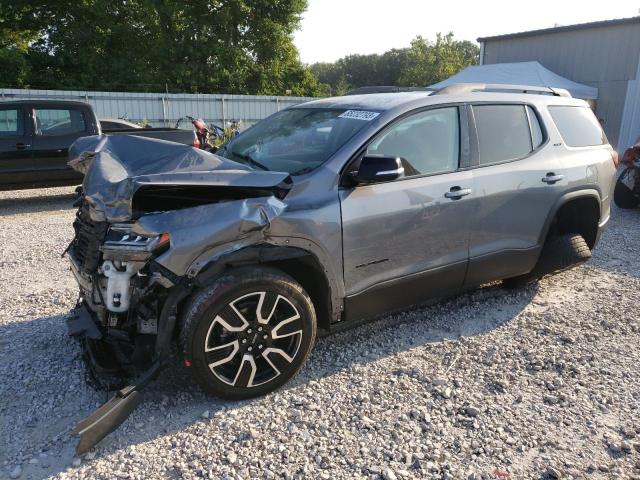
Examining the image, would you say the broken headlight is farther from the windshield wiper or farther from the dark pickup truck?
the dark pickup truck

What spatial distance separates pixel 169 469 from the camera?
8.57 ft

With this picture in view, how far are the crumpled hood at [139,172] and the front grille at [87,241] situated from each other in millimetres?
106

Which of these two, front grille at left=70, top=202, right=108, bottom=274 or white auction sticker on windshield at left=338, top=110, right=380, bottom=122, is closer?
front grille at left=70, top=202, right=108, bottom=274

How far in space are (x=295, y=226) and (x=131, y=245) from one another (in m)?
0.94

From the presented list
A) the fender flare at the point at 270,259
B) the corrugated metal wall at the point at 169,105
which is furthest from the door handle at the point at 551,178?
the corrugated metal wall at the point at 169,105

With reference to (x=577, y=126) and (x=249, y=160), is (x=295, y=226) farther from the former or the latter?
(x=577, y=126)

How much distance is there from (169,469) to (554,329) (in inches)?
122

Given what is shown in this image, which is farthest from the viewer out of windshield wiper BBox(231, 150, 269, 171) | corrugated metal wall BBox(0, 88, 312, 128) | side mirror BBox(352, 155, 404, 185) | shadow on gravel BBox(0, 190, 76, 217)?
corrugated metal wall BBox(0, 88, 312, 128)

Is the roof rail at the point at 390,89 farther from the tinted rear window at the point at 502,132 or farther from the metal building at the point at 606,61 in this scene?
the metal building at the point at 606,61

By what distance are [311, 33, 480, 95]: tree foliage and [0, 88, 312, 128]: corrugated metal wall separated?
1021 inches

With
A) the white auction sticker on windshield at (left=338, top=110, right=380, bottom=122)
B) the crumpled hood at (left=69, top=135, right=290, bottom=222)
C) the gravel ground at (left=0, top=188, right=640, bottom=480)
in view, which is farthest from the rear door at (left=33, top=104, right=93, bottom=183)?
the white auction sticker on windshield at (left=338, top=110, right=380, bottom=122)

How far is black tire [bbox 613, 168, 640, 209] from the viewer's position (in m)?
9.21

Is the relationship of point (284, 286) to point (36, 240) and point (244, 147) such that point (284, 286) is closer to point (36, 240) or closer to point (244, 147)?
point (244, 147)

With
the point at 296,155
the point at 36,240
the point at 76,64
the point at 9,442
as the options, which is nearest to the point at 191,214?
the point at 296,155
